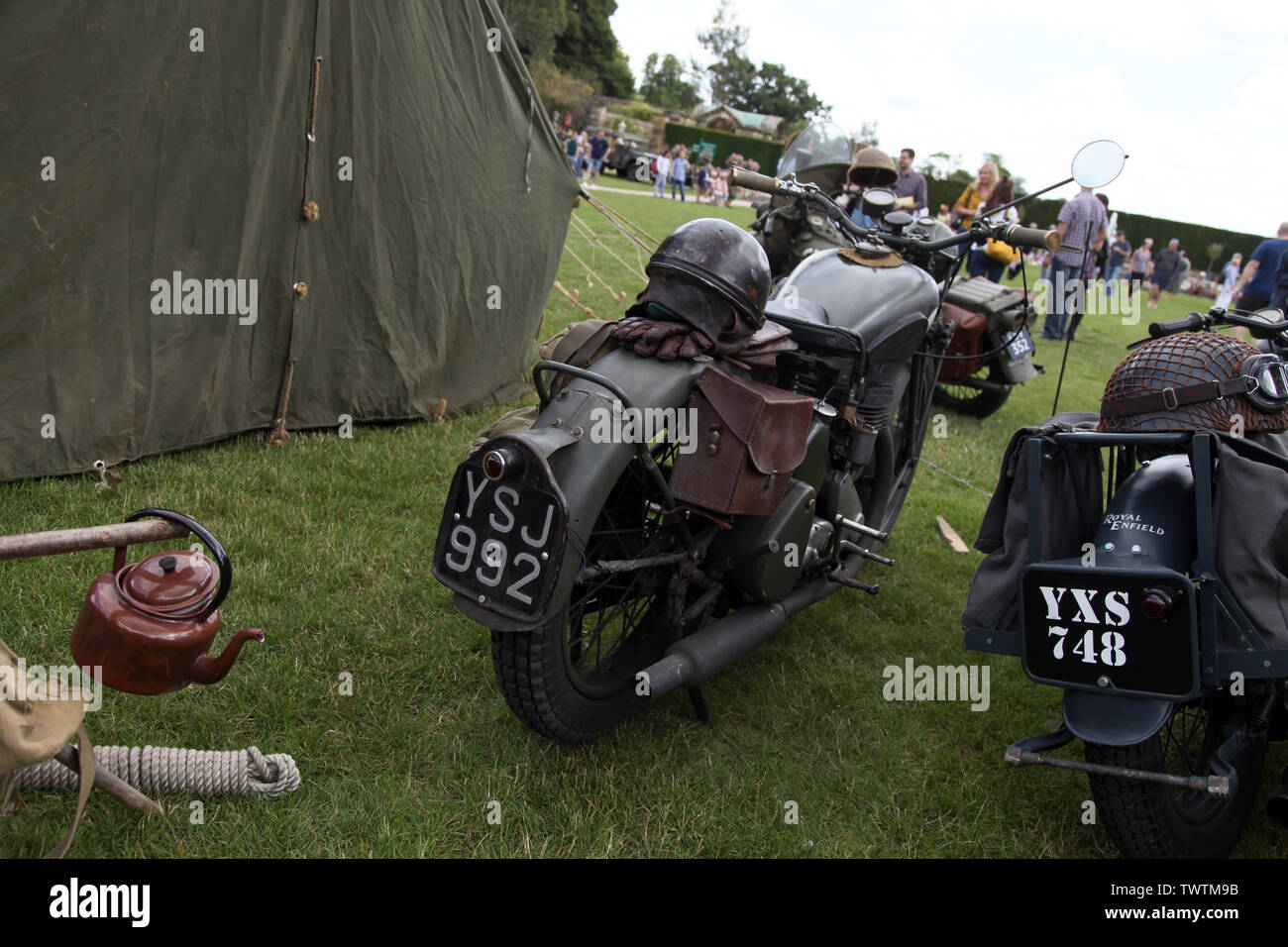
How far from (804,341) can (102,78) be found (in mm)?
2910

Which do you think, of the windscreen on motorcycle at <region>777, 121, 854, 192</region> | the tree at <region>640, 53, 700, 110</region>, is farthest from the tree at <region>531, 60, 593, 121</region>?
the tree at <region>640, 53, 700, 110</region>

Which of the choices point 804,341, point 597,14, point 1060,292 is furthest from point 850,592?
point 597,14

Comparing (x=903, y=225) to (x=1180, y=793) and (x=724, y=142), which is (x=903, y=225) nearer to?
(x=1180, y=793)

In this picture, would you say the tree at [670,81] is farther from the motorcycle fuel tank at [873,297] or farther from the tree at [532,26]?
the motorcycle fuel tank at [873,297]

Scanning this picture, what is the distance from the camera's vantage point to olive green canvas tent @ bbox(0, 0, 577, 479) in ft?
12.0

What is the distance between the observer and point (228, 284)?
427cm

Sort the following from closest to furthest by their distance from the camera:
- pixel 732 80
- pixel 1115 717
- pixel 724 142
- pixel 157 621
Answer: pixel 157 621 < pixel 1115 717 < pixel 724 142 < pixel 732 80

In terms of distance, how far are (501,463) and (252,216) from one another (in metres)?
2.85

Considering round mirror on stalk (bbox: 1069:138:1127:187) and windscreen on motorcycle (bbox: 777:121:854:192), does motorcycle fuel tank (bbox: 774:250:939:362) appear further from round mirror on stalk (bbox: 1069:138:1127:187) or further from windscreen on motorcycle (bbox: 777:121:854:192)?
windscreen on motorcycle (bbox: 777:121:854:192)

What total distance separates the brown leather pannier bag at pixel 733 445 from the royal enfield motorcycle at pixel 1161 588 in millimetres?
621

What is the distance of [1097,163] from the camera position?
10.3 feet

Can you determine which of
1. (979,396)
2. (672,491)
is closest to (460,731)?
(672,491)
